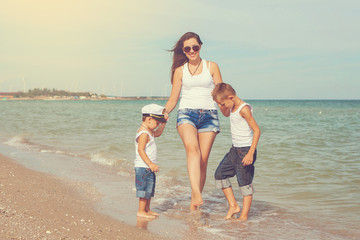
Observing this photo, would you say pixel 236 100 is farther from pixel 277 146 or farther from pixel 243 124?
pixel 277 146

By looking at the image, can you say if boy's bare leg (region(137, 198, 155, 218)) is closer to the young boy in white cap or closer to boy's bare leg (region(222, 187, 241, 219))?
the young boy in white cap

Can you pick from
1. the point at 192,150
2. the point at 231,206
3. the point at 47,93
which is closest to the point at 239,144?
the point at 192,150

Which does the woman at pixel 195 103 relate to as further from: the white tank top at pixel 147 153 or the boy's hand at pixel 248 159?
the boy's hand at pixel 248 159

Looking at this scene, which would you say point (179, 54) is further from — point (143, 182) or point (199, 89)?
point (143, 182)

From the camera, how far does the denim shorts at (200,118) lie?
435cm

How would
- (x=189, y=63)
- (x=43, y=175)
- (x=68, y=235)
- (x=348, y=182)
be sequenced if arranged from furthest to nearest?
(x=348, y=182) < (x=43, y=175) < (x=189, y=63) < (x=68, y=235)

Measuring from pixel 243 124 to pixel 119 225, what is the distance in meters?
1.70

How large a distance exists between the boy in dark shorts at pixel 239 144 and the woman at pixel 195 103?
224mm

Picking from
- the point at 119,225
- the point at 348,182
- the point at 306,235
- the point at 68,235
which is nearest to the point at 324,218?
the point at 306,235

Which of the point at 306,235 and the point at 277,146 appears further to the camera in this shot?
the point at 277,146

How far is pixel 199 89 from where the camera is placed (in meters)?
4.34

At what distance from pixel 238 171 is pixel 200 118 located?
0.74m

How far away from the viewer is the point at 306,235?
393 centimetres

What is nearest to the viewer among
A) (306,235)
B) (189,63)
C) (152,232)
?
(152,232)
